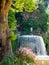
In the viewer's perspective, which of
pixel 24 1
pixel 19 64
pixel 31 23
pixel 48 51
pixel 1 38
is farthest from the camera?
pixel 31 23

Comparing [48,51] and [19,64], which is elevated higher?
[19,64]

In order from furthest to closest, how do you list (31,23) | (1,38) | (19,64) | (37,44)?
(31,23) < (37,44) < (1,38) < (19,64)

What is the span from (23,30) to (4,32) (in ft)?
50.6

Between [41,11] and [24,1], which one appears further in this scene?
[41,11]

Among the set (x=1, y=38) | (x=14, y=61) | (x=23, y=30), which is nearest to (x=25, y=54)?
(x=1, y=38)

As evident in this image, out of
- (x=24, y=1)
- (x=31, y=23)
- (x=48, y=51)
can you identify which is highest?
(x=24, y=1)

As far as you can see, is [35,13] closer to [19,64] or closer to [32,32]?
[32,32]

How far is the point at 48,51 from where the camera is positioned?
25609 mm

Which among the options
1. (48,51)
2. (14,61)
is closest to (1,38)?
(14,61)

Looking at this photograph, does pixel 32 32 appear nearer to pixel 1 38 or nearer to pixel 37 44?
pixel 37 44

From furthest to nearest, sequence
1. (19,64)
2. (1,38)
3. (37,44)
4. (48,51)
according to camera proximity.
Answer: (48,51)
(37,44)
(1,38)
(19,64)

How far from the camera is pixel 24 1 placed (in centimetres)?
1527

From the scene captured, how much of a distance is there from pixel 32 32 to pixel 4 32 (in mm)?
15610

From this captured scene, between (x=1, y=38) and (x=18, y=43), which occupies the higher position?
(x=1, y=38)
